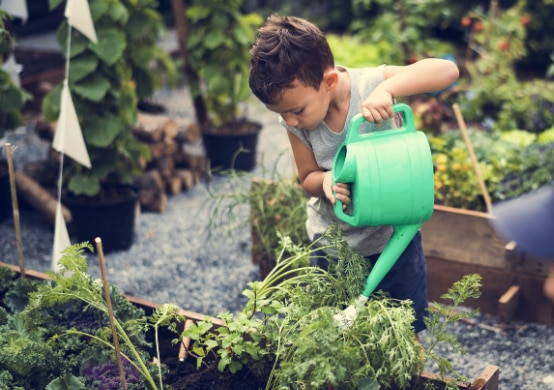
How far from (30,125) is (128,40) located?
6.59ft

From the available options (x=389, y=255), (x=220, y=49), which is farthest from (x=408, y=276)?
(x=220, y=49)

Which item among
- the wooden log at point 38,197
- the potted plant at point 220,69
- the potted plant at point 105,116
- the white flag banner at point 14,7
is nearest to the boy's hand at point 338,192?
the potted plant at point 105,116

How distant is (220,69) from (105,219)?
1.34 meters

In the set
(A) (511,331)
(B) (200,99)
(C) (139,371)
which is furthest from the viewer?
(B) (200,99)

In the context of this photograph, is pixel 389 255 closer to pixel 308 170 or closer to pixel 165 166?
pixel 308 170

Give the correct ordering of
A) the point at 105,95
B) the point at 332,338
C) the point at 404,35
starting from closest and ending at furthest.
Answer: the point at 332,338
the point at 105,95
the point at 404,35

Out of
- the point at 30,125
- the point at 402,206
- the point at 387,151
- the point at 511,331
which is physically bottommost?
the point at 511,331

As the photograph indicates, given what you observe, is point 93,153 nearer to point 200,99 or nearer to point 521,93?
point 200,99

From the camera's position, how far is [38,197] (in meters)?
4.00

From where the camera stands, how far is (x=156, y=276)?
3.54 m

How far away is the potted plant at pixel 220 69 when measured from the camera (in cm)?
445

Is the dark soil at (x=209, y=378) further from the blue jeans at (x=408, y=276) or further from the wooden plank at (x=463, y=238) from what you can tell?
the wooden plank at (x=463, y=238)

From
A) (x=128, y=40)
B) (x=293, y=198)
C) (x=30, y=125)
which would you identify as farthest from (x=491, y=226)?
(x=30, y=125)

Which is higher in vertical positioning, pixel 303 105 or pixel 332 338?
pixel 303 105
